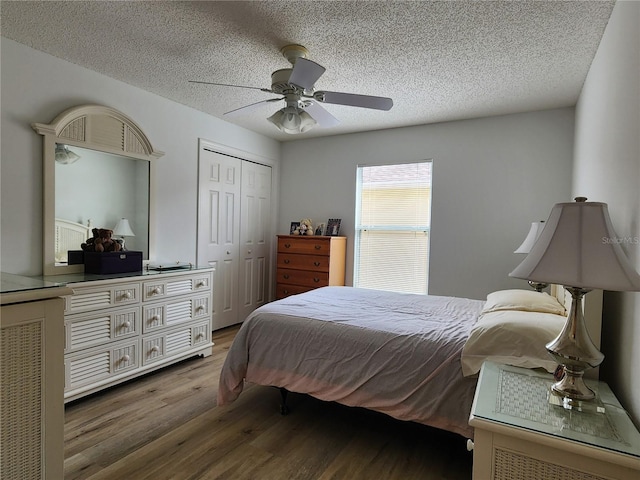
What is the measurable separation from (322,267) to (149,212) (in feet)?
6.45

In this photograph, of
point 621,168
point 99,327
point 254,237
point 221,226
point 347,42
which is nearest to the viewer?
point 621,168

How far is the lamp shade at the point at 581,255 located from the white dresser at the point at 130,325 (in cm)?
264

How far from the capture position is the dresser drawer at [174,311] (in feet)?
9.40

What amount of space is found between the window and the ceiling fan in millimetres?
1749

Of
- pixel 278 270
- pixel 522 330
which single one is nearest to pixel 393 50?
pixel 522 330

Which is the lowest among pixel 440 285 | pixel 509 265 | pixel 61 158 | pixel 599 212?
pixel 440 285

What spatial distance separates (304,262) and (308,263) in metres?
0.06

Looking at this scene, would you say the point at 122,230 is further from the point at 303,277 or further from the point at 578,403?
the point at 578,403

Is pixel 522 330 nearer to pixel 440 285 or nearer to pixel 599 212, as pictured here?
pixel 599 212

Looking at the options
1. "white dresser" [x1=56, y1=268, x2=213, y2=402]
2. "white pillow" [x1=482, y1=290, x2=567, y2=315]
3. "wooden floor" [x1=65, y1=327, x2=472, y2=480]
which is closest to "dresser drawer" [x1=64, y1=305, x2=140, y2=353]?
"white dresser" [x1=56, y1=268, x2=213, y2=402]

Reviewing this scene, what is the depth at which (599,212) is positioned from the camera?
3.86 ft

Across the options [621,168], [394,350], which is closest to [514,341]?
[394,350]

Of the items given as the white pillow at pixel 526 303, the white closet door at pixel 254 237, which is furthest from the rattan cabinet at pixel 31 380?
the white closet door at pixel 254 237

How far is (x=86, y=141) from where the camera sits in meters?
2.80
